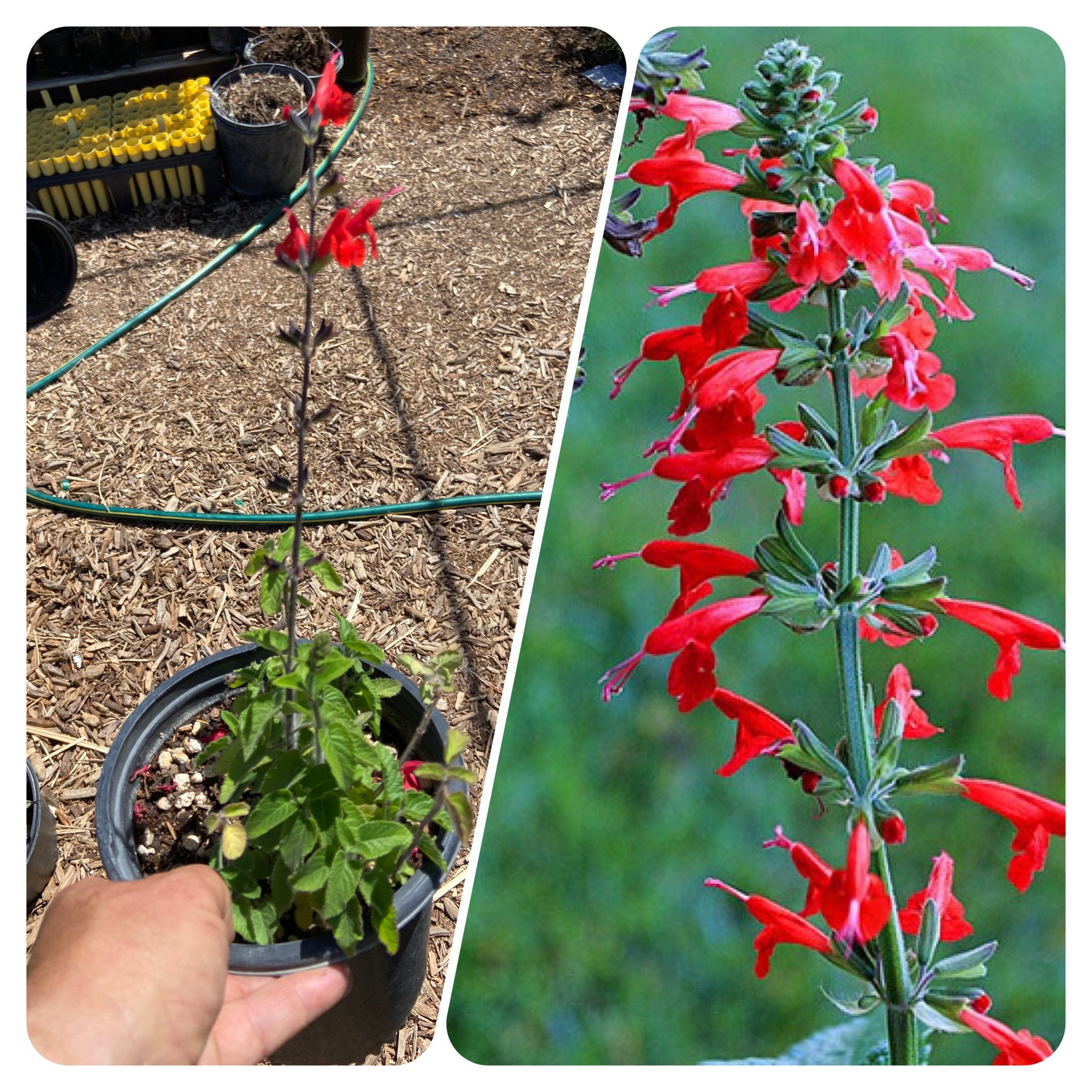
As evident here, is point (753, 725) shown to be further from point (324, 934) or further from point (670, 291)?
point (324, 934)

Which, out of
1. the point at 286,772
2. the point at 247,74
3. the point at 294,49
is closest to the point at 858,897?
the point at 286,772

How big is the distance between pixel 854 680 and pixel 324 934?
0.73 metres

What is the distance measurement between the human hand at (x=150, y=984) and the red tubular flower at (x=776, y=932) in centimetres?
55

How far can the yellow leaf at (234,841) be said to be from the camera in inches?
46.7

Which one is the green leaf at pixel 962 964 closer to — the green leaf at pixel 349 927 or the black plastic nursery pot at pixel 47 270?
the green leaf at pixel 349 927

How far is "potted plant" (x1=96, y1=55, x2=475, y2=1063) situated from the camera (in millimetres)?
1215

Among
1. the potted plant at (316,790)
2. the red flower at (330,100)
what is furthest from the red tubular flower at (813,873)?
the red flower at (330,100)

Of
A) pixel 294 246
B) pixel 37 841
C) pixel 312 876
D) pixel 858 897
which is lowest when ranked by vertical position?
pixel 37 841

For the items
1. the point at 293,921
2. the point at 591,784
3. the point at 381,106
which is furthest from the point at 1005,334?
the point at 381,106

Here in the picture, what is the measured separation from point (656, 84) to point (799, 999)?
3.67ft

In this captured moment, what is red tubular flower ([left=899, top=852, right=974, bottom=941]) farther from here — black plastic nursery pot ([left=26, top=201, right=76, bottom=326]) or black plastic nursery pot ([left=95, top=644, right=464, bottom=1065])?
black plastic nursery pot ([left=26, top=201, right=76, bottom=326])

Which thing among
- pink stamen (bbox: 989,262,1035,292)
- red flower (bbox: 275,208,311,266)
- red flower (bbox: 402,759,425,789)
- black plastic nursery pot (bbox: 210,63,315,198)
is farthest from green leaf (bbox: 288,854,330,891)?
black plastic nursery pot (bbox: 210,63,315,198)

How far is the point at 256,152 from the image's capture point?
2.75m

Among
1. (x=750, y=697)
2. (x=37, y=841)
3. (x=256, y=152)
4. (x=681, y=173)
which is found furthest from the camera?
(x=256, y=152)
